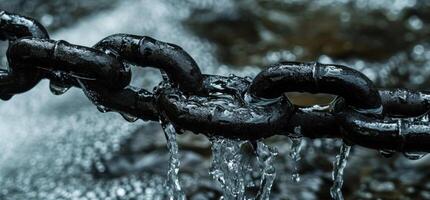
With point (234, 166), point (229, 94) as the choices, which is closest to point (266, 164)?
point (234, 166)

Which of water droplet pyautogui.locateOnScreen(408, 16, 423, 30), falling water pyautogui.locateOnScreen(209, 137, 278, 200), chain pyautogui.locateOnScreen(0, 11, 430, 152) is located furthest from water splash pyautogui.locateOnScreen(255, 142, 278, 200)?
water droplet pyautogui.locateOnScreen(408, 16, 423, 30)

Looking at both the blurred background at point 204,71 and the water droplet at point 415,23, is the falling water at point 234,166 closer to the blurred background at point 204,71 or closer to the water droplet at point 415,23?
the blurred background at point 204,71

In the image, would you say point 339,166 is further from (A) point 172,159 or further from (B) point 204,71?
(B) point 204,71

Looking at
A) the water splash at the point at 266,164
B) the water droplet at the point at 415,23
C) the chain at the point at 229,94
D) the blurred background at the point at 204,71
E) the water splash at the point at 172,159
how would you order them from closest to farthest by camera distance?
the chain at the point at 229,94 → the water splash at the point at 172,159 → the water splash at the point at 266,164 → the blurred background at the point at 204,71 → the water droplet at the point at 415,23

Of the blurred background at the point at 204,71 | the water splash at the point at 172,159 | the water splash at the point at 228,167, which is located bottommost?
the water splash at the point at 228,167

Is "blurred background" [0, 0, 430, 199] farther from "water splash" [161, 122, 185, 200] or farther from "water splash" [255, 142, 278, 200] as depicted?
"water splash" [161, 122, 185, 200]

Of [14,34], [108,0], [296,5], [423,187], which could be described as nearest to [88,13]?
[108,0]

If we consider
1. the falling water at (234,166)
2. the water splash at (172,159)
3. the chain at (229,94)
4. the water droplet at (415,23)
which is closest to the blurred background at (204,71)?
the water droplet at (415,23)
